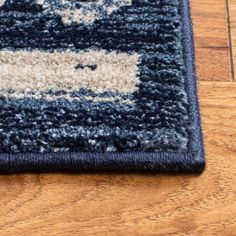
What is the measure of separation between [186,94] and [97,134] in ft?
0.47

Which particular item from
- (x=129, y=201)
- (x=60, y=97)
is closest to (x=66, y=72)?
(x=60, y=97)

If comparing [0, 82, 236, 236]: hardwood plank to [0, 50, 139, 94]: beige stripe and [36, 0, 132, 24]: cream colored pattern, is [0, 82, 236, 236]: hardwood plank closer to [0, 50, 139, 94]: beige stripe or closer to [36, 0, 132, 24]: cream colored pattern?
[0, 50, 139, 94]: beige stripe

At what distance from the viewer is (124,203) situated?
27.6 inches

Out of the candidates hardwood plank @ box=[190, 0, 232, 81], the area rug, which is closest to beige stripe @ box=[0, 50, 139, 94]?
the area rug

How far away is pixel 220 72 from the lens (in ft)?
2.73

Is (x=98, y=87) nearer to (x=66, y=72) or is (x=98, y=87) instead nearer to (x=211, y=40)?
(x=66, y=72)

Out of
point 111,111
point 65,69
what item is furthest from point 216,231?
point 65,69

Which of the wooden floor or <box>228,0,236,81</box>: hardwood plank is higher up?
<box>228,0,236,81</box>: hardwood plank

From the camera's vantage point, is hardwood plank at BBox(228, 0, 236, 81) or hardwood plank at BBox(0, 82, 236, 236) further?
hardwood plank at BBox(228, 0, 236, 81)

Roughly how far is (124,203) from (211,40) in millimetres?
315

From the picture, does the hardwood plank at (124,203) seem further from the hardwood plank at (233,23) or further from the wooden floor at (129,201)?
the hardwood plank at (233,23)

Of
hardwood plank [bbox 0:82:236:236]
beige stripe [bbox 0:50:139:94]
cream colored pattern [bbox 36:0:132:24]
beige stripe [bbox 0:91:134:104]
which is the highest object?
cream colored pattern [bbox 36:0:132:24]

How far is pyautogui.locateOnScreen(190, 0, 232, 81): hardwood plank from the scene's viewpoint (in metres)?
0.83

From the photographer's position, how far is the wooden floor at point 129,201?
2.25 ft
